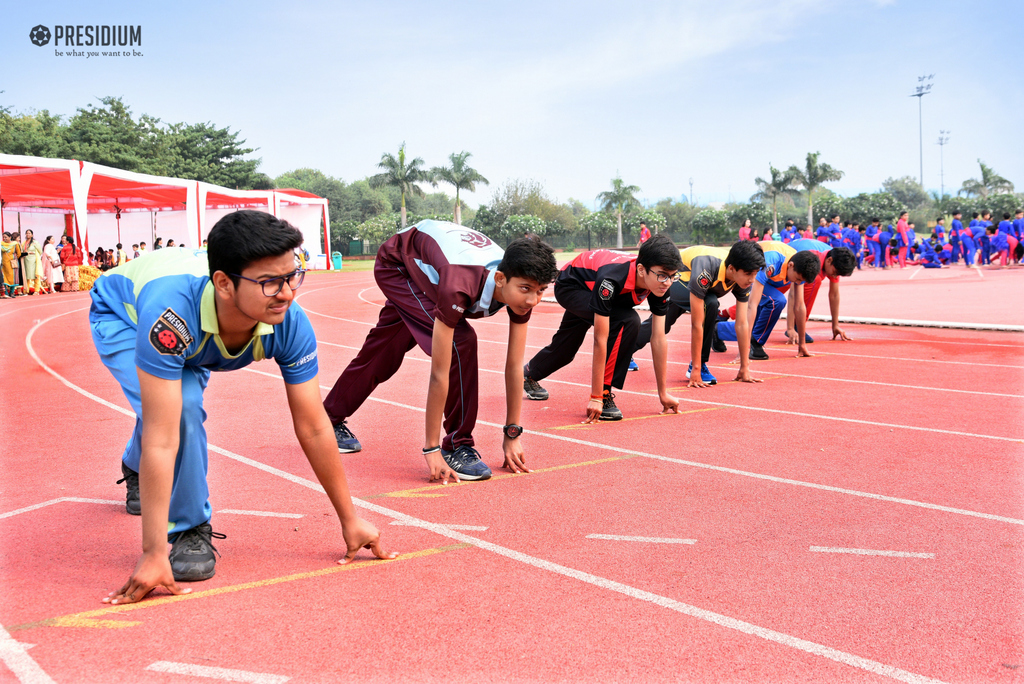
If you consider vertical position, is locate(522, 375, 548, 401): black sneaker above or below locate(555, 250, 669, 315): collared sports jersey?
below

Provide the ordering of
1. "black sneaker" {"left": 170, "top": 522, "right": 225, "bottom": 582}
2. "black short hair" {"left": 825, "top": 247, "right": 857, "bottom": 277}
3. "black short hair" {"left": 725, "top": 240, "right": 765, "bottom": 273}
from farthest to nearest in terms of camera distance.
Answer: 1. "black short hair" {"left": 825, "top": 247, "right": 857, "bottom": 277}
2. "black short hair" {"left": 725, "top": 240, "right": 765, "bottom": 273}
3. "black sneaker" {"left": 170, "top": 522, "right": 225, "bottom": 582}

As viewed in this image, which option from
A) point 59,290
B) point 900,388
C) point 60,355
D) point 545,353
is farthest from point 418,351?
point 59,290

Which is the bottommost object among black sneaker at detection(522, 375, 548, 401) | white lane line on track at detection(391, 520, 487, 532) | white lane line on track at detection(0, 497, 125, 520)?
white lane line on track at detection(391, 520, 487, 532)

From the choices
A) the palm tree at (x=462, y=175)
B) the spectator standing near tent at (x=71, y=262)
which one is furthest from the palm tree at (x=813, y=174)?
the spectator standing near tent at (x=71, y=262)

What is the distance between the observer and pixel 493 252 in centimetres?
439

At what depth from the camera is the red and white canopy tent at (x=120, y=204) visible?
71.5 feet

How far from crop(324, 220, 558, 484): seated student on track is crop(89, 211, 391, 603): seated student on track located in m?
1.19

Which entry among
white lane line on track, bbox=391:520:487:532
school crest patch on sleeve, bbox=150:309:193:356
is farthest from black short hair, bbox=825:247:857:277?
school crest patch on sleeve, bbox=150:309:193:356

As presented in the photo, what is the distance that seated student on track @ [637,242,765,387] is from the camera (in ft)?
22.9

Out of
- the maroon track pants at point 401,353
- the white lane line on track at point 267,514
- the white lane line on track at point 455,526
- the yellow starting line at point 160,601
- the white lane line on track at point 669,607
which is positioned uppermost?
the maroon track pants at point 401,353

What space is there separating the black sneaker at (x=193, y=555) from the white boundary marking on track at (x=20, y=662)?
55cm

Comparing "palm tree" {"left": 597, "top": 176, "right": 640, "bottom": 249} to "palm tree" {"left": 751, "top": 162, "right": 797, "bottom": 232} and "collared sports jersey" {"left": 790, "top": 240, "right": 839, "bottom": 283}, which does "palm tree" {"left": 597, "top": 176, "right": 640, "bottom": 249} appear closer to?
"palm tree" {"left": 751, "top": 162, "right": 797, "bottom": 232}

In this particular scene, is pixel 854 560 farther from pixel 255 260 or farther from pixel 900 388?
pixel 900 388

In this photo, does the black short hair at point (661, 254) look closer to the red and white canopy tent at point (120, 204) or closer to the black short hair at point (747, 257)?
the black short hair at point (747, 257)
